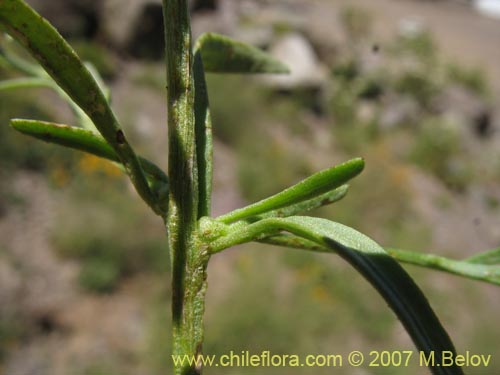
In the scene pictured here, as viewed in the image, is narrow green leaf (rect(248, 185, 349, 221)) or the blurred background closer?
narrow green leaf (rect(248, 185, 349, 221))

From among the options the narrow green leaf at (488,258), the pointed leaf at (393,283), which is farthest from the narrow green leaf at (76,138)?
the narrow green leaf at (488,258)

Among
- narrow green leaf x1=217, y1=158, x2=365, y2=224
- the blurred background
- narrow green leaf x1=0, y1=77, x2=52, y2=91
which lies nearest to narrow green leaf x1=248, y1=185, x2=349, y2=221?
narrow green leaf x1=217, y1=158, x2=365, y2=224

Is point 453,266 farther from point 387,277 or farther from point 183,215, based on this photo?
point 183,215

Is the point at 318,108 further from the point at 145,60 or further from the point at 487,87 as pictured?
the point at 487,87

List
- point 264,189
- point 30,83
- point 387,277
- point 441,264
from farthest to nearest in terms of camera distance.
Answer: point 264,189, point 30,83, point 441,264, point 387,277

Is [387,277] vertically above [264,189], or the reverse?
[264,189]

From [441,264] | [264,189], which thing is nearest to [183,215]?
[441,264]

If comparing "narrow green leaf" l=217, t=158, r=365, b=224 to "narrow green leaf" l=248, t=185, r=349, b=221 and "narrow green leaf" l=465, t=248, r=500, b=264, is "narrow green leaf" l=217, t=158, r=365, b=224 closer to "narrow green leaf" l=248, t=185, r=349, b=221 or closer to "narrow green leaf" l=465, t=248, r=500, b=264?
"narrow green leaf" l=248, t=185, r=349, b=221
